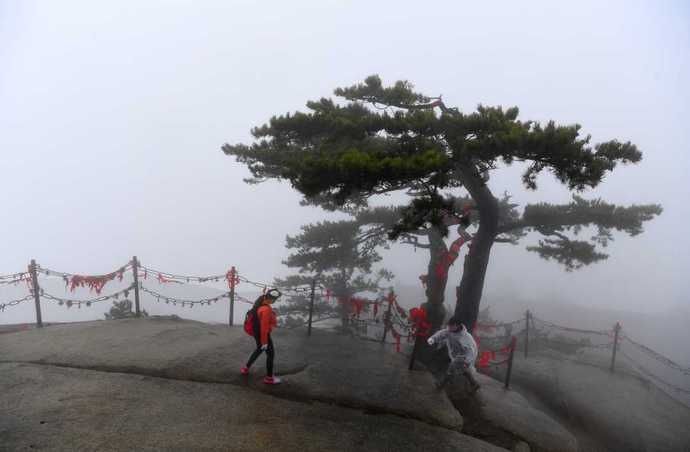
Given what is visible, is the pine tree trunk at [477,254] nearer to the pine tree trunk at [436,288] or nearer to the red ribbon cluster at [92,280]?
the pine tree trunk at [436,288]

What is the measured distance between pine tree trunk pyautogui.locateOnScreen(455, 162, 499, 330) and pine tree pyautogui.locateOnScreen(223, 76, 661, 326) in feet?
0.09

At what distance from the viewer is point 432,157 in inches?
291

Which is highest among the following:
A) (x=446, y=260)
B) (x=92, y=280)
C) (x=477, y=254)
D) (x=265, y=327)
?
(x=477, y=254)

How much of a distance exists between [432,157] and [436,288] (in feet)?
23.5

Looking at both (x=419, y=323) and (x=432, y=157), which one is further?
(x=419, y=323)

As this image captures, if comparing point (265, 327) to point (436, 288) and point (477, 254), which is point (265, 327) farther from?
point (436, 288)

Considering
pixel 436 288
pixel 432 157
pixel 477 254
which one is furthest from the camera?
pixel 436 288

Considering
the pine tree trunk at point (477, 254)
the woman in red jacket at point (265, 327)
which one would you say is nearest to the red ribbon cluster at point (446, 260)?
the pine tree trunk at point (477, 254)

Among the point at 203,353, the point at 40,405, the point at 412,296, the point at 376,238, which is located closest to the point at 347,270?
the point at 376,238

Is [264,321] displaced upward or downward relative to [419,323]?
upward

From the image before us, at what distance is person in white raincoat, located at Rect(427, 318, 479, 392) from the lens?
8508mm

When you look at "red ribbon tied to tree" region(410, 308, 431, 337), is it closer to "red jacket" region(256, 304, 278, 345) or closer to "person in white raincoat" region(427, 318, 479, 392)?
"person in white raincoat" region(427, 318, 479, 392)

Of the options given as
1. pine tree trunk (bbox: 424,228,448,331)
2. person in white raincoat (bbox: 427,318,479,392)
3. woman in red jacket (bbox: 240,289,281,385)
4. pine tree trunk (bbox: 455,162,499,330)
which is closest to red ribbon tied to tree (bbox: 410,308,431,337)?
person in white raincoat (bbox: 427,318,479,392)

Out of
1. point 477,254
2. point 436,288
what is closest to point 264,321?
point 477,254
